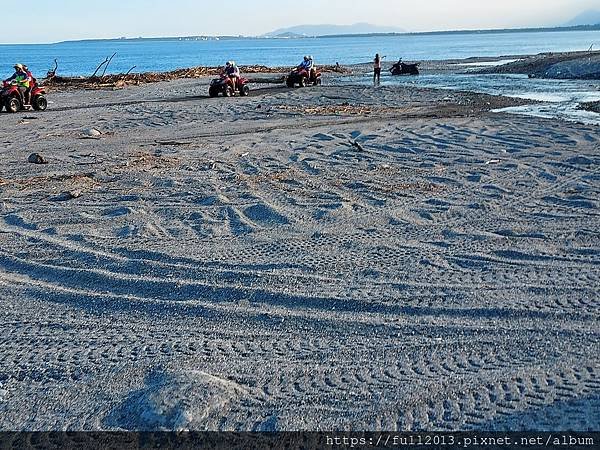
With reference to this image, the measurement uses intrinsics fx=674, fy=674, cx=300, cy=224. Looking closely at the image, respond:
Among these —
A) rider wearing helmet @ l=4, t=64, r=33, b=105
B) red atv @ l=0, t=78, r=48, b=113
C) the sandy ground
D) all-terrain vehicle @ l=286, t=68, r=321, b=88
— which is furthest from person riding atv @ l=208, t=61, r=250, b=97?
the sandy ground

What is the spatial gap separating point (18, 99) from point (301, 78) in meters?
12.0

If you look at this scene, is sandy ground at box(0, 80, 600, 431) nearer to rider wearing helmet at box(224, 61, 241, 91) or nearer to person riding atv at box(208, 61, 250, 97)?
person riding atv at box(208, 61, 250, 97)

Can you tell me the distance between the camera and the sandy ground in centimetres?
372

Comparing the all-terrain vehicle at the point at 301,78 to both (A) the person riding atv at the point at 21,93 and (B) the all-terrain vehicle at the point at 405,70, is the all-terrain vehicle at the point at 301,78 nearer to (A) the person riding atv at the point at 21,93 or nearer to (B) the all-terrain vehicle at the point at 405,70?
(A) the person riding atv at the point at 21,93

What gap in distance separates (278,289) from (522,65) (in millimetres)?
39414

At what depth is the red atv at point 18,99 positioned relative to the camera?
2064 cm

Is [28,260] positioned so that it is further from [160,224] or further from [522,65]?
[522,65]

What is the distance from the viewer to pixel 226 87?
976 inches

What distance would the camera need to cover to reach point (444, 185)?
29.1 ft

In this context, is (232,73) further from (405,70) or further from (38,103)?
(405,70)

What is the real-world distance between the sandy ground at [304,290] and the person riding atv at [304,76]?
1783cm

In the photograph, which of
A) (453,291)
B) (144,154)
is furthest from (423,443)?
(144,154)

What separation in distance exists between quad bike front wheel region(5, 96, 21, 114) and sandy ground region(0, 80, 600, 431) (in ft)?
33.4

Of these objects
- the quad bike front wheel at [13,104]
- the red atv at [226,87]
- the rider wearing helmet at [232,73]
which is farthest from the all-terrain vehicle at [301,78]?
the quad bike front wheel at [13,104]
